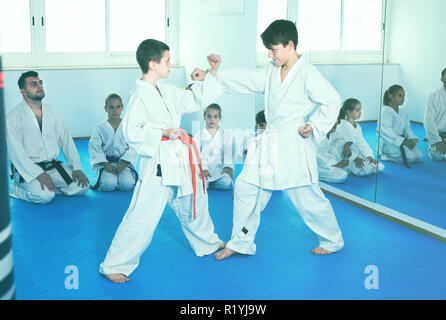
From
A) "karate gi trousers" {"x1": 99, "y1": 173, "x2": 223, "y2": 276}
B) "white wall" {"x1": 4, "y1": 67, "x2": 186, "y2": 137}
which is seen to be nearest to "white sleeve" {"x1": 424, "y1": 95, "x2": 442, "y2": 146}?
"karate gi trousers" {"x1": 99, "y1": 173, "x2": 223, "y2": 276}

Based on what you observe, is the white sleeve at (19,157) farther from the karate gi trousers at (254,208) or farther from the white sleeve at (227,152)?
the karate gi trousers at (254,208)

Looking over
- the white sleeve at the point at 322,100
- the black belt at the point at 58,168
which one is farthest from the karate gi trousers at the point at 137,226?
the black belt at the point at 58,168

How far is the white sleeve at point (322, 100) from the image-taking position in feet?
9.61

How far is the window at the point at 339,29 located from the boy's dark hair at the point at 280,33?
3.95 ft

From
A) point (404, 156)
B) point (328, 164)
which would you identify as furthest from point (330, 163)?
point (404, 156)

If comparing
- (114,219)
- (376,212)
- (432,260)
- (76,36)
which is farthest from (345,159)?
(76,36)

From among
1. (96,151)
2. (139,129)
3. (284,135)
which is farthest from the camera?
(96,151)

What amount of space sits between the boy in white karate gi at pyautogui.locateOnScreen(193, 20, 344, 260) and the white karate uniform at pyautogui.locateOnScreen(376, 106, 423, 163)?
1.13 metres

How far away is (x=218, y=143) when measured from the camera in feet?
15.2

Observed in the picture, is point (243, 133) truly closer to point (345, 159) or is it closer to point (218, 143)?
point (218, 143)

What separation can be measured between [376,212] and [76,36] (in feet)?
14.4

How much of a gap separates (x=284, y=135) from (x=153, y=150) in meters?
0.73

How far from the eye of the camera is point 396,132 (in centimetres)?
400

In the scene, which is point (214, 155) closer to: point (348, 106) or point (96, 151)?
point (96, 151)
